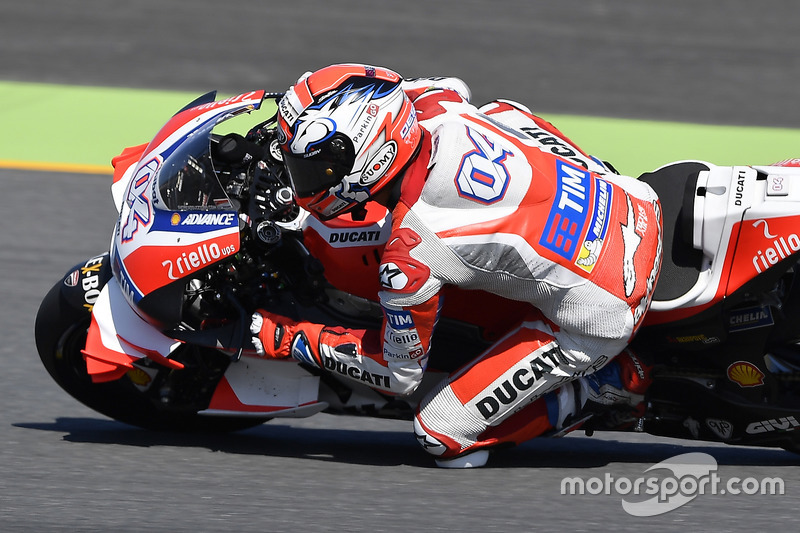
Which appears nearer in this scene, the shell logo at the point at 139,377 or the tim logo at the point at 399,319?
the tim logo at the point at 399,319

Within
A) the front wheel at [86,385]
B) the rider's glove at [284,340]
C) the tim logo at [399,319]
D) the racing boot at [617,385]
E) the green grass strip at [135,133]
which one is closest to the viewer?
the tim logo at [399,319]

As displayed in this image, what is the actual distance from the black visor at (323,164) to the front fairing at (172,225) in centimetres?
38

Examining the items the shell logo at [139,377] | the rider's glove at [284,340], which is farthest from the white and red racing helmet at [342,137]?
the shell logo at [139,377]

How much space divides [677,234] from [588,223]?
455 millimetres

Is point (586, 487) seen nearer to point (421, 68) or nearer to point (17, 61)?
point (421, 68)

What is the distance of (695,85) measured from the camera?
36.3 feet

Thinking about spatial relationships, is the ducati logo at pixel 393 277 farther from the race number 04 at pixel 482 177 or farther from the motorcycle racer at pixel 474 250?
the race number 04 at pixel 482 177

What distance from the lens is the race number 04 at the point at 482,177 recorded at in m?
4.16

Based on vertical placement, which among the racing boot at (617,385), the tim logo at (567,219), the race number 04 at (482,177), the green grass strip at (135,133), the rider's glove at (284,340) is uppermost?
the race number 04 at (482,177)

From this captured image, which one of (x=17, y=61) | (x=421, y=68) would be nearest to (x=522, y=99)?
(x=421, y=68)

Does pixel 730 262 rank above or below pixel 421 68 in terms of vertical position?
above

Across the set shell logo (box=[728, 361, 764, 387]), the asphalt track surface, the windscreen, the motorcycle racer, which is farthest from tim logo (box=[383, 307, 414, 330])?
shell logo (box=[728, 361, 764, 387])

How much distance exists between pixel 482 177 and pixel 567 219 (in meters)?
0.35

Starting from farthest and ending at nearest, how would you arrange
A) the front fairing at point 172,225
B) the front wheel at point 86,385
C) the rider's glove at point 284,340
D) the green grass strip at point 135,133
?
the green grass strip at point 135,133, the front wheel at point 86,385, the rider's glove at point 284,340, the front fairing at point 172,225
